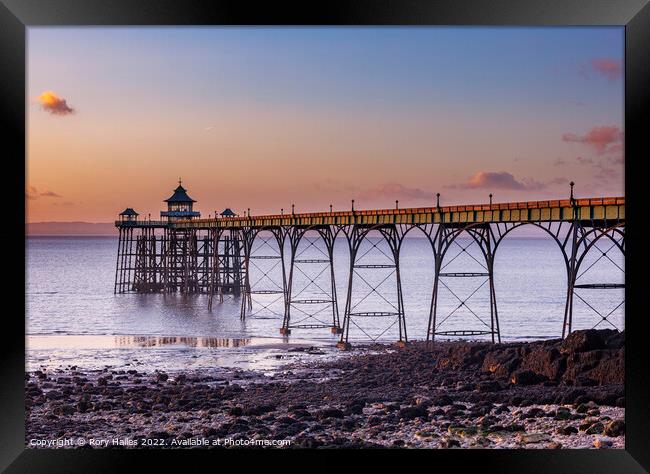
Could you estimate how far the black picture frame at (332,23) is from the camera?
51.8 ft

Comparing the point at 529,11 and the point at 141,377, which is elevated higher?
the point at 529,11

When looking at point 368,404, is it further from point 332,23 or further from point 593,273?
point 593,273

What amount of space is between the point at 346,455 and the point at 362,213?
73.8 feet

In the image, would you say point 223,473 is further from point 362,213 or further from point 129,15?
point 362,213

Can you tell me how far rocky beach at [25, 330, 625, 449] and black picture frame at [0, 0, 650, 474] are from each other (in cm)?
308

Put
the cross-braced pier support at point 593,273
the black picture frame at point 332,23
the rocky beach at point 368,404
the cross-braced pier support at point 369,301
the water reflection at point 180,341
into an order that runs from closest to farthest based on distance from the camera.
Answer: the black picture frame at point 332,23
the rocky beach at point 368,404
the cross-braced pier support at point 593,273
the cross-braced pier support at point 369,301
the water reflection at point 180,341

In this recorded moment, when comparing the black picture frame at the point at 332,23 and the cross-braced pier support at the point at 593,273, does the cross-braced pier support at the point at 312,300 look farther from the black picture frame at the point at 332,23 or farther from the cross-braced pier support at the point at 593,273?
the black picture frame at the point at 332,23

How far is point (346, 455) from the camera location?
15875mm

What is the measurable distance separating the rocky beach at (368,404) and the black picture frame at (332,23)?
10.1ft

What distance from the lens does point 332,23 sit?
627 inches

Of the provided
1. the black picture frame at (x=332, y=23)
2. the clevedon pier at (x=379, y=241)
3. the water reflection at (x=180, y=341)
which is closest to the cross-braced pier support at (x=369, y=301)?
the clevedon pier at (x=379, y=241)

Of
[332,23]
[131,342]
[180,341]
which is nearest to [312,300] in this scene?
[180,341]

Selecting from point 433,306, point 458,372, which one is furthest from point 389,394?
point 433,306

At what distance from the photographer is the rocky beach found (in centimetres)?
1994
